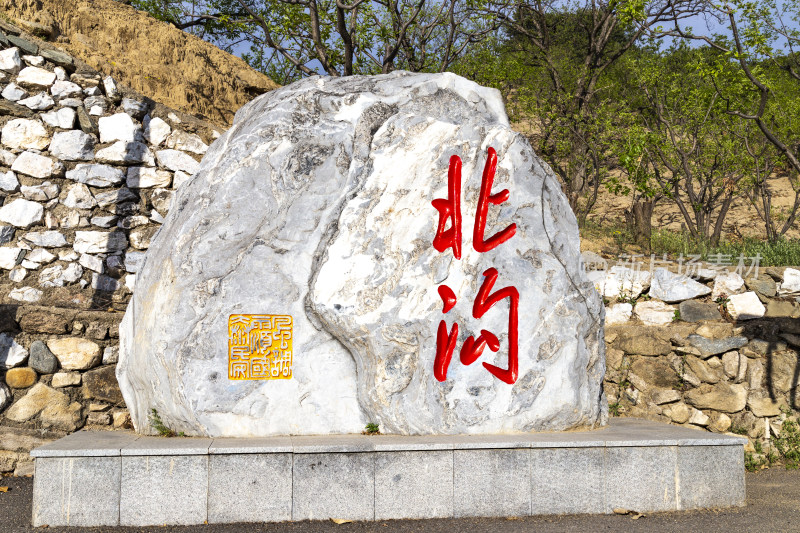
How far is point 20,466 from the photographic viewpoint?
597 cm

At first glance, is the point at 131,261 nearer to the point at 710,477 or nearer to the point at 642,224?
the point at 710,477

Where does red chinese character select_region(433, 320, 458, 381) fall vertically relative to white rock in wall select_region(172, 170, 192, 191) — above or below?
below

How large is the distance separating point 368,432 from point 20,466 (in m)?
3.29

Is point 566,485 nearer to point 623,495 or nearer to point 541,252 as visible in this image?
point 623,495

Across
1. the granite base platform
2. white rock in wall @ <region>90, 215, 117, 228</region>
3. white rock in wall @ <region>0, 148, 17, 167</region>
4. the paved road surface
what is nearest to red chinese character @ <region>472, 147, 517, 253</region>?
the granite base platform

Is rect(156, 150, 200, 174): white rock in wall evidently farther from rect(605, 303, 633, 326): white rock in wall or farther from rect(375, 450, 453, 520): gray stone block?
rect(605, 303, 633, 326): white rock in wall

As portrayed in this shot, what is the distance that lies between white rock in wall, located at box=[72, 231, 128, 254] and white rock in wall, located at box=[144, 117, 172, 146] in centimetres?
109

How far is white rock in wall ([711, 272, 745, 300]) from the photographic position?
23.6 feet

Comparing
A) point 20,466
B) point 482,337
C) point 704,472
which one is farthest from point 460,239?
point 20,466

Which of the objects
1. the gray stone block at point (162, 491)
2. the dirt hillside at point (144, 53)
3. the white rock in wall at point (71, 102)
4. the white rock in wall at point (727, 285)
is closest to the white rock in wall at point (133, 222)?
the white rock in wall at point (71, 102)

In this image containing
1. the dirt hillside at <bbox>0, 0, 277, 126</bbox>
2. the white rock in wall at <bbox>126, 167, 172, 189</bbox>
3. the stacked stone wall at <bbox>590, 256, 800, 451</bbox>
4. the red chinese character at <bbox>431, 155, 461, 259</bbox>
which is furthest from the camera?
the dirt hillside at <bbox>0, 0, 277, 126</bbox>

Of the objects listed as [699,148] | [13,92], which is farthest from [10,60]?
[699,148]

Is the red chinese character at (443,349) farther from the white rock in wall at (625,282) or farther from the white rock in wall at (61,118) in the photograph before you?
the white rock in wall at (61,118)

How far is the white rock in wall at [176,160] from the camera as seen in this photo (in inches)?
297
